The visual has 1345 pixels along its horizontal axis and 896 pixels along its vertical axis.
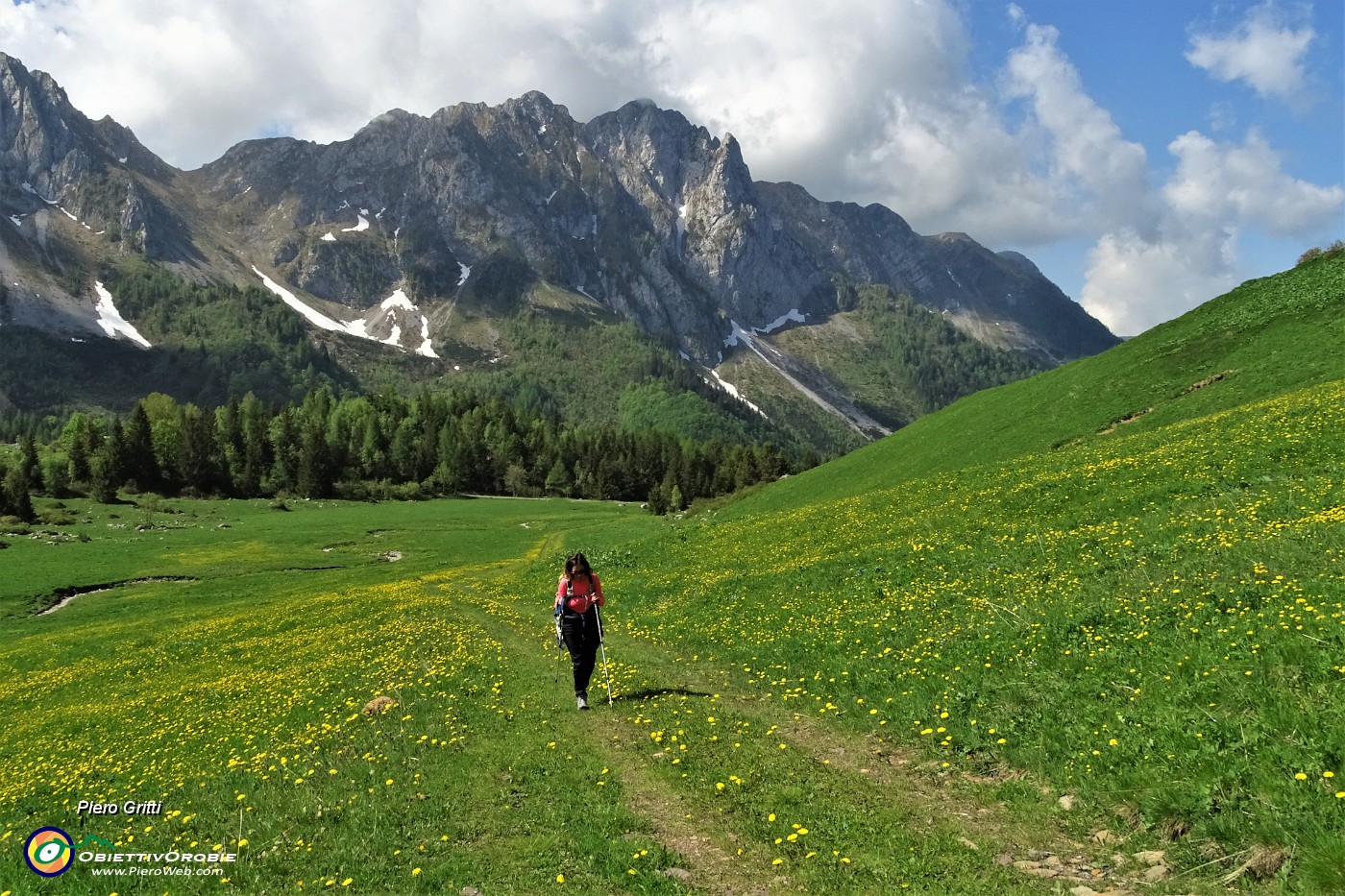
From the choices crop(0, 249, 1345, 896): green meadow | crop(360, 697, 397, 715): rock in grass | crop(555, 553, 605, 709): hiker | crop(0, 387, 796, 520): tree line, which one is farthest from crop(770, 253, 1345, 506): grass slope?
crop(0, 387, 796, 520): tree line

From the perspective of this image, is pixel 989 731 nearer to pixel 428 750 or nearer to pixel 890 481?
pixel 428 750

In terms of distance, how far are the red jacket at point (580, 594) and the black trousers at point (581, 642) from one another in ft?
0.56

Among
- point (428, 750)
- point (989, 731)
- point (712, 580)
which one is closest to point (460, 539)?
point (712, 580)

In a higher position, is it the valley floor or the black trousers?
the black trousers

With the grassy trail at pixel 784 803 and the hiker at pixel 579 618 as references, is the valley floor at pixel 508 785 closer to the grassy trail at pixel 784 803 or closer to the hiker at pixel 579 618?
the grassy trail at pixel 784 803

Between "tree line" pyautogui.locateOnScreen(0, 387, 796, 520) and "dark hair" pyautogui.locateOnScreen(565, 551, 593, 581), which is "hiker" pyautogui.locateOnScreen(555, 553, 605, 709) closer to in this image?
"dark hair" pyautogui.locateOnScreen(565, 551, 593, 581)

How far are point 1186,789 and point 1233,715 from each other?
1.95 meters

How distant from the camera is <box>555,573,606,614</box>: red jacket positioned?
1841cm

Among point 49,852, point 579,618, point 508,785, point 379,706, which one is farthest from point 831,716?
point 49,852

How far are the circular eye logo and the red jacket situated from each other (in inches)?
392

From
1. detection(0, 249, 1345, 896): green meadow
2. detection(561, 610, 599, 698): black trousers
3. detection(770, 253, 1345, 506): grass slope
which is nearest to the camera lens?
detection(0, 249, 1345, 896): green meadow

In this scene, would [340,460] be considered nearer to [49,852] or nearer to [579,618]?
[579,618]

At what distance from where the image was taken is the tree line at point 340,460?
432ft

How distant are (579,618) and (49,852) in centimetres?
1047
